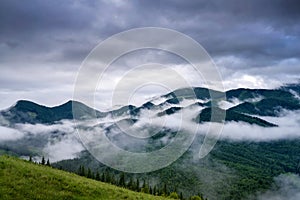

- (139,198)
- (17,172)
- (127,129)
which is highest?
(127,129)

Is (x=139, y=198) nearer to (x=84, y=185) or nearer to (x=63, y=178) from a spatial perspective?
(x=84, y=185)

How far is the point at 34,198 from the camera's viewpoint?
106ft

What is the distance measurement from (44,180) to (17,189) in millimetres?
4050

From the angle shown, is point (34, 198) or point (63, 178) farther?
point (63, 178)

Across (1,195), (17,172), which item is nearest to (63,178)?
(17,172)

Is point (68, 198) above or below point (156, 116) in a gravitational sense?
below

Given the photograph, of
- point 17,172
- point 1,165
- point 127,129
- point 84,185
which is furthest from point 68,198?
point 127,129

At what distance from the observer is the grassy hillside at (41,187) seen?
1307 inches

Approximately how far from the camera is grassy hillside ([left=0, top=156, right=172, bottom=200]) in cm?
3319

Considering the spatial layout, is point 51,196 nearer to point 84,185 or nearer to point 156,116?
point 84,185

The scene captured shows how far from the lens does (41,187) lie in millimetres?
35375

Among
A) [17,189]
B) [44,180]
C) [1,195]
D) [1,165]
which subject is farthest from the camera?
[1,165]

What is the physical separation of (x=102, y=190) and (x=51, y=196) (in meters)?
6.83

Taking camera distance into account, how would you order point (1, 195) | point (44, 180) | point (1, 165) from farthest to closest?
point (1, 165) < point (44, 180) < point (1, 195)
